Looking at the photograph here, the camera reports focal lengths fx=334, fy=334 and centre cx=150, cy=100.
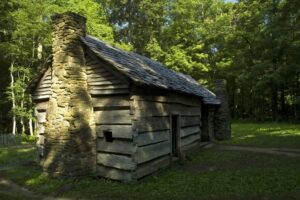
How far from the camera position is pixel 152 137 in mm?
12078

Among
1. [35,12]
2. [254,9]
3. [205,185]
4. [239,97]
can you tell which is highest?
[254,9]

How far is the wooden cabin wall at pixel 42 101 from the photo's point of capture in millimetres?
14086

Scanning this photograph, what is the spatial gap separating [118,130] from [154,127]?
1.55 m

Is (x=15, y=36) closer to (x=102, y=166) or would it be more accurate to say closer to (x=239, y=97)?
(x=102, y=166)

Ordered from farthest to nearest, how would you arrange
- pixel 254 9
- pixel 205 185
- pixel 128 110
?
pixel 254 9 < pixel 128 110 < pixel 205 185

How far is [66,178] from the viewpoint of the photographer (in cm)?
1134

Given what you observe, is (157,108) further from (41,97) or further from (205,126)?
(205,126)

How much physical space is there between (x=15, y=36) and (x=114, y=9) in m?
18.6

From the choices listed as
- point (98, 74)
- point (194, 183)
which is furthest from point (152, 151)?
point (98, 74)

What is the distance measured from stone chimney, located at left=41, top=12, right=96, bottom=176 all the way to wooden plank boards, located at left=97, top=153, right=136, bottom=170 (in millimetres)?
330

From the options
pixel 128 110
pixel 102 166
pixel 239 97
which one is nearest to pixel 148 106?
pixel 128 110

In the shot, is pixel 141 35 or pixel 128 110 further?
pixel 141 35

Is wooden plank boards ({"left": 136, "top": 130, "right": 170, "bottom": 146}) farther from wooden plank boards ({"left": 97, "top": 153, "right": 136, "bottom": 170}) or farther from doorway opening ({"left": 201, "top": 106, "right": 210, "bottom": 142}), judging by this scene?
doorway opening ({"left": 201, "top": 106, "right": 210, "bottom": 142})

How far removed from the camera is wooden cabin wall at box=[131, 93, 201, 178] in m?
11.2
